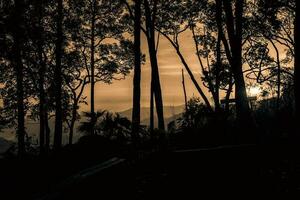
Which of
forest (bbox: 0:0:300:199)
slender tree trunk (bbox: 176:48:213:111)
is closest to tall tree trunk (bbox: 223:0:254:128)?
forest (bbox: 0:0:300:199)

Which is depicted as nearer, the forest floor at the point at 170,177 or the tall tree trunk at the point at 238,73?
the forest floor at the point at 170,177

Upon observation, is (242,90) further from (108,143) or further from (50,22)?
(50,22)

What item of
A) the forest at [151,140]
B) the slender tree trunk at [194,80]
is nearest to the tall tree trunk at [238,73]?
the forest at [151,140]

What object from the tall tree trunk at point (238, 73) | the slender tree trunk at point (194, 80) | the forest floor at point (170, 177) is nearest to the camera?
the forest floor at point (170, 177)

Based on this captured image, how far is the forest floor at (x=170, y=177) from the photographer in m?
6.04

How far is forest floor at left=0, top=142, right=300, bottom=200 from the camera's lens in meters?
6.04

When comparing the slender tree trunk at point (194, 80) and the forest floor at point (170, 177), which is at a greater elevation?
the slender tree trunk at point (194, 80)

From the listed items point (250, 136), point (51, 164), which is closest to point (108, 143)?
point (51, 164)

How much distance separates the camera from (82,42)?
117ft

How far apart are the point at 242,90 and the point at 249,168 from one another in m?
9.64

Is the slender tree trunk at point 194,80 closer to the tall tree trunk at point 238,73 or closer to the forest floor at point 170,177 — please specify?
the tall tree trunk at point 238,73

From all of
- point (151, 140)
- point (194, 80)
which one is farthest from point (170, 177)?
point (194, 80)

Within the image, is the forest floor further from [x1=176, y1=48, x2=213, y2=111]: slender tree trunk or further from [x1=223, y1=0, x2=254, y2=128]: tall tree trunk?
[x1=176, y1=48, x2=213, y2=111]: slender tree trunk

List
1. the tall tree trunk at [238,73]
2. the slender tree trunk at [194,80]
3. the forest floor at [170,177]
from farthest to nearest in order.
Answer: the slender tree trunk at [194,80] < the tall tree trunk at [238,73] < the forest floor at [170,177]
